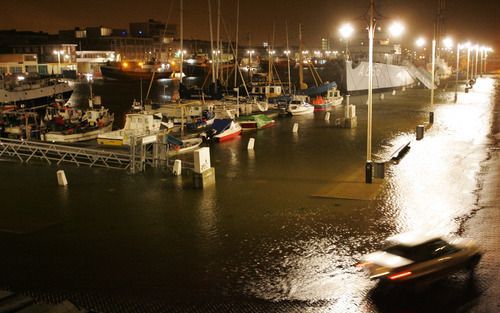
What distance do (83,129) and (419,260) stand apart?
2905 centimetres

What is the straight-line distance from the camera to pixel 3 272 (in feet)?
41.2

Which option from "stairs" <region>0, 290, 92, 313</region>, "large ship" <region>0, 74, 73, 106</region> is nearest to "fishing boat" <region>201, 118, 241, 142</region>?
"stairs" <region>0, 290, 92, 313</region>

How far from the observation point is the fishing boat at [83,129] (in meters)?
33.9

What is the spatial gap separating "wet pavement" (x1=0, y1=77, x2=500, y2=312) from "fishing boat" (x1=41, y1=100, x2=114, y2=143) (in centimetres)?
797

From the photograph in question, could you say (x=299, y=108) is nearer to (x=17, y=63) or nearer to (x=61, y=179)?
(x=61, y=179)

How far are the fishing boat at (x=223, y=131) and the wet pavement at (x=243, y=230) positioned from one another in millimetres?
4533

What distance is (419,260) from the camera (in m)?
10.7

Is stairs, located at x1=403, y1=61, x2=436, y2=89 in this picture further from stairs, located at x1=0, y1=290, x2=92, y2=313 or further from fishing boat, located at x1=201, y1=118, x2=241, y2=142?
stairs, located at x1=0, y1=290, x2=92, y2=313

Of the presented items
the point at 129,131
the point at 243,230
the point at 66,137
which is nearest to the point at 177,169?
the point at 243,230

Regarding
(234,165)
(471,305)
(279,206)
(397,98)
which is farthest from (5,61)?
(471,305)

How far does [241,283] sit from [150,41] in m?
190

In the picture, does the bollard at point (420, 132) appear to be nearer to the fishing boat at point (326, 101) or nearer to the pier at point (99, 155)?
the pier at point (99, 155)

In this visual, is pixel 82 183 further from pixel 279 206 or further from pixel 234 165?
pixel 279 206

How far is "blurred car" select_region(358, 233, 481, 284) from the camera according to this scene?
10.6 meters
